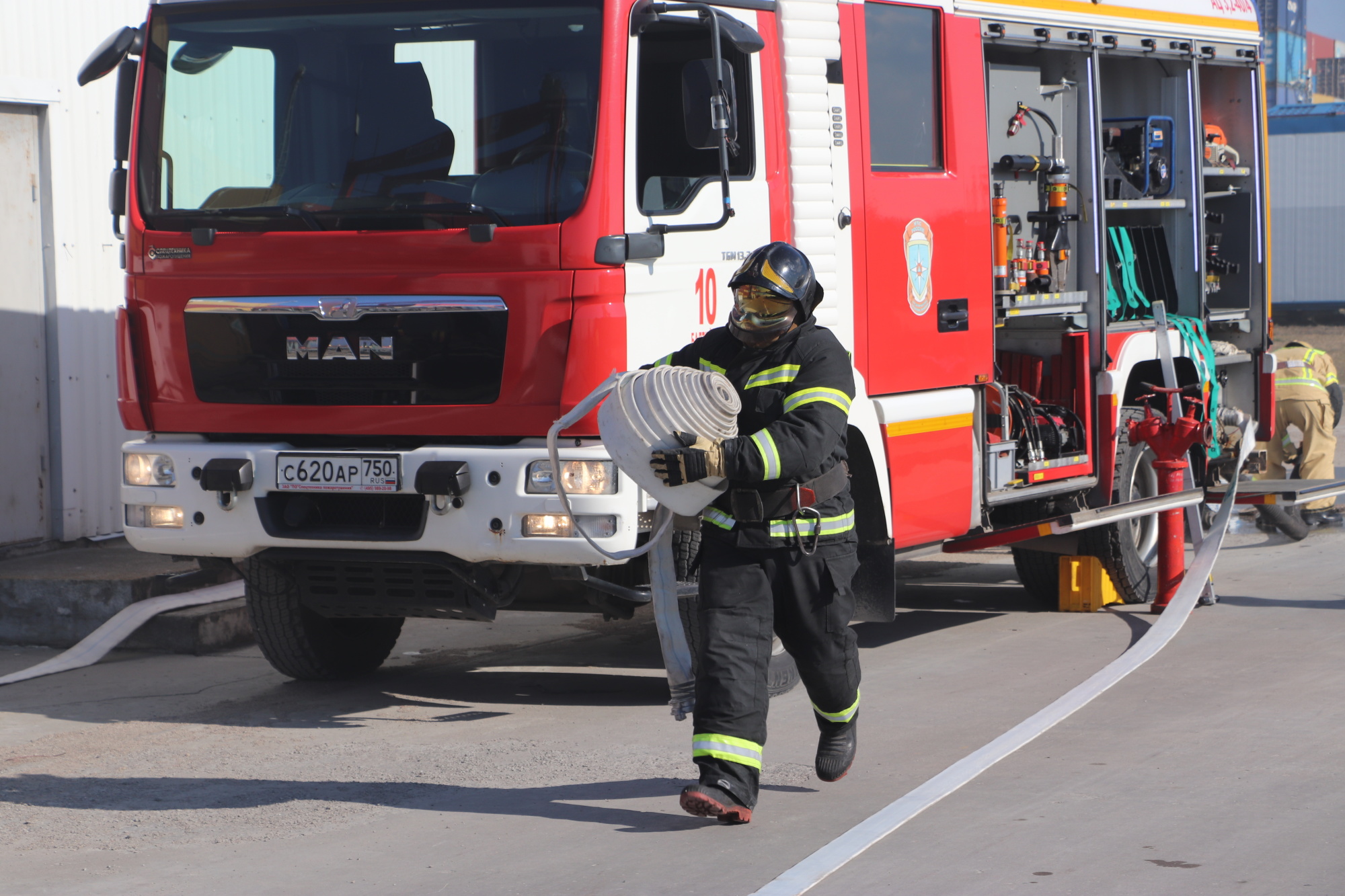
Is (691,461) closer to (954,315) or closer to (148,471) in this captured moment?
(148,471)

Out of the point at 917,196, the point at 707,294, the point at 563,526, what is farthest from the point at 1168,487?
the point at 563,526

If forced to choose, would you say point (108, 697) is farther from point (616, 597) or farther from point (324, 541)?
point (616, 597)

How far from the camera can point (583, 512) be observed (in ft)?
19.7

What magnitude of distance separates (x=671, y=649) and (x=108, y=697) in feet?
9.77

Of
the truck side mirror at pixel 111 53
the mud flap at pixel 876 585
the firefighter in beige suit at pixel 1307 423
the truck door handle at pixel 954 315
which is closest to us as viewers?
Answer: the truck side mirror at pixel 111 53

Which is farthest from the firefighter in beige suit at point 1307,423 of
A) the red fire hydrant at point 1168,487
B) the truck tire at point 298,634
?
the truck tire at point 298,634

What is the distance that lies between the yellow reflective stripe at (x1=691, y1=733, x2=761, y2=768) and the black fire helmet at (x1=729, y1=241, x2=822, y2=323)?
1.33 meters

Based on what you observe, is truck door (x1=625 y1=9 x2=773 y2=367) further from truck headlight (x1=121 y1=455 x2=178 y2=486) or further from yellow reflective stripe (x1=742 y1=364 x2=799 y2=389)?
truck headlight (x1=121 y1=455 x2=178 y2=486)

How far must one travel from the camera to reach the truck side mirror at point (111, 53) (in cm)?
655

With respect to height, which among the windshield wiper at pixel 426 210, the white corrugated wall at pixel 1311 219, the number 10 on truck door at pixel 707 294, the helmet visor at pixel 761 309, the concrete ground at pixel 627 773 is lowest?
the concrete ground at pixel 627 773

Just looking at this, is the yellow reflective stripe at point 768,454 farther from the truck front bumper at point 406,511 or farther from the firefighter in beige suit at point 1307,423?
the firefighter in beige suit at point 1307,423

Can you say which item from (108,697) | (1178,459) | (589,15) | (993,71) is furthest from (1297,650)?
(108,697)

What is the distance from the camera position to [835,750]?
5.38 meters

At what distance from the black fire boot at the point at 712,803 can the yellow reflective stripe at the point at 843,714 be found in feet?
1.68
